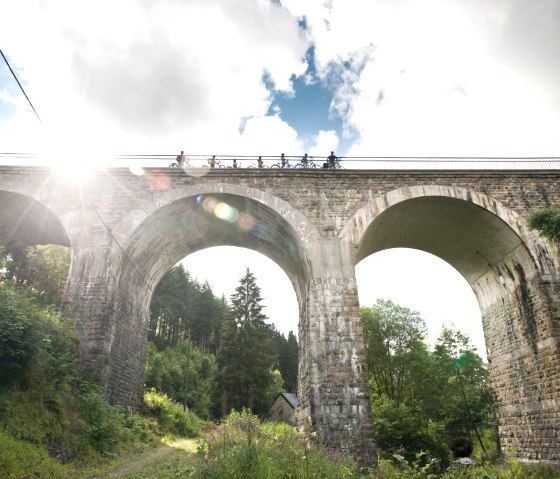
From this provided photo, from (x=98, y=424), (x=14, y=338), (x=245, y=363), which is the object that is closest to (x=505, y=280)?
(x=98, y=424)

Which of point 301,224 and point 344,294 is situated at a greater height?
point 301,224

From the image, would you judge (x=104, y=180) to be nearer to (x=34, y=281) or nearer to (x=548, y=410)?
(x=548, y=410)

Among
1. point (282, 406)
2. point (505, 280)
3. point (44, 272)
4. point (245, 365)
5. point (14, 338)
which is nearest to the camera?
point (14, 338)

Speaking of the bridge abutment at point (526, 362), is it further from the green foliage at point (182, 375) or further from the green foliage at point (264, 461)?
the green foliage at point (182, 375)

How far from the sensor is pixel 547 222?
11.5 metres

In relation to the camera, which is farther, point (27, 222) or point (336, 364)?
point (27, 222)

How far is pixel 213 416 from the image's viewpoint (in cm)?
3662

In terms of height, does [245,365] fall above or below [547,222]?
below

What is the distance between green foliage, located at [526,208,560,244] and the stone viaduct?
201 centimetres

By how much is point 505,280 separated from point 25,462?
50.2 feet

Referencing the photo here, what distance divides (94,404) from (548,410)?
13.4 metres

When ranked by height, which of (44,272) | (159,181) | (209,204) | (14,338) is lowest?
(14,338)

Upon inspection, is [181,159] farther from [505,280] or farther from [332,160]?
[505,280]

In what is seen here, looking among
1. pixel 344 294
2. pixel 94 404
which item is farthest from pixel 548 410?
pixel 94 404
